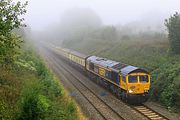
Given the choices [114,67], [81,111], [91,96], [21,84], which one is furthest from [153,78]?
[21,84]

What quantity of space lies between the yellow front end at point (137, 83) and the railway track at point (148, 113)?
129 cm

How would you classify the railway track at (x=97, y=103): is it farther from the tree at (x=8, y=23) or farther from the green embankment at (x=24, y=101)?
the tree at (x=8, y=23)

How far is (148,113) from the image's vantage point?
70.5 ft

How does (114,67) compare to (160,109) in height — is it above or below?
above

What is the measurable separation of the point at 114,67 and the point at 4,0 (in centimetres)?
1615

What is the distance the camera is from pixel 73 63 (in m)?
50.6

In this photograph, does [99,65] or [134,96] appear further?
[99,65]

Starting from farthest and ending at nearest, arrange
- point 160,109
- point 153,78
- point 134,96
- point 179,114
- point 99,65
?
point 99,65, point 153,78, point 134,96, point 160,109, point 179,114

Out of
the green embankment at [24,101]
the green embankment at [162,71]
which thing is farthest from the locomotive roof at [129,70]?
the green embankment at [24,101]

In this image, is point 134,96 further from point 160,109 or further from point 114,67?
point 114,67

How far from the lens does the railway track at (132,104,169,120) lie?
20159mm

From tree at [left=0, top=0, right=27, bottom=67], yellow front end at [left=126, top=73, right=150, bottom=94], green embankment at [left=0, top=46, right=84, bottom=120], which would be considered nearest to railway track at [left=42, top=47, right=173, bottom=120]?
yellow front end at [left=126, top=73, right=150, bottom=94]

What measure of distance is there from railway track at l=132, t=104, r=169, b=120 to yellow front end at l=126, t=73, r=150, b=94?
129 centimetres

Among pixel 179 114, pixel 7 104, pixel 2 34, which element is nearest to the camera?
pixel 2 34
